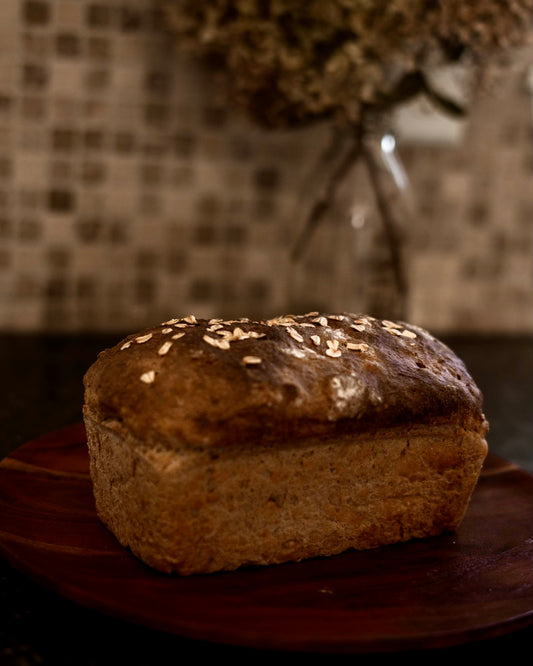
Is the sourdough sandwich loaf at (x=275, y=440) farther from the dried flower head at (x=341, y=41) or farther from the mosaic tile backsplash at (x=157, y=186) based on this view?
the mosaic tile backsplash at (x=157, y=186)

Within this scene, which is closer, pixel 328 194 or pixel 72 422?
pixel 72 422

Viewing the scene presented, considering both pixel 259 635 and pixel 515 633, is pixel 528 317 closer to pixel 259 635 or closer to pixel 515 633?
pixel 515 633

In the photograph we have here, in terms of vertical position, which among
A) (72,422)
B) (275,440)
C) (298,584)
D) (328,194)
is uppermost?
(328,194)

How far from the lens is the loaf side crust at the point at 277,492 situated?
0.81m

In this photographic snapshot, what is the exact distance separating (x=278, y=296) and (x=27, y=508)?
4.02ft

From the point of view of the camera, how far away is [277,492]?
2.85ft

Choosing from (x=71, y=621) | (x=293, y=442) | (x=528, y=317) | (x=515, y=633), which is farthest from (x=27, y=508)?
(x=528, y=317)

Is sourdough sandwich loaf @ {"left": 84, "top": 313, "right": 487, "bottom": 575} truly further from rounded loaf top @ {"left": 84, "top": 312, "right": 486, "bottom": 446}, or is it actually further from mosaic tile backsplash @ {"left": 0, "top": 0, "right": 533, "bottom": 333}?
mosaic tile backsplash @ {"left": 0, "top": 0, "right": 533, "bottom": 333}

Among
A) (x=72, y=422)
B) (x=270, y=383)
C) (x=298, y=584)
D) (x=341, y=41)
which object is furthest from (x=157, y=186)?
(x=298, y=584)

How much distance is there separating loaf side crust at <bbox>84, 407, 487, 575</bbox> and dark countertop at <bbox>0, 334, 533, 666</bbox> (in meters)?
0.11

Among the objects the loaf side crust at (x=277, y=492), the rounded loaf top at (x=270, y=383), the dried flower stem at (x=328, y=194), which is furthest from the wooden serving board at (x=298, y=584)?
the dried flower stem at (x=328, y=194)

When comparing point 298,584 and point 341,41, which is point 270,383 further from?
point 341,41

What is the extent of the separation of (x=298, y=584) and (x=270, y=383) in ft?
0.70

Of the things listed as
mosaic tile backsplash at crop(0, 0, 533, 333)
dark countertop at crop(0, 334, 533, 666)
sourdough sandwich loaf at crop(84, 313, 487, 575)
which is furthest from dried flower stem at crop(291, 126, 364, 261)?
sourdough sandwich loaf at crop(84, 313, 487, 575)
